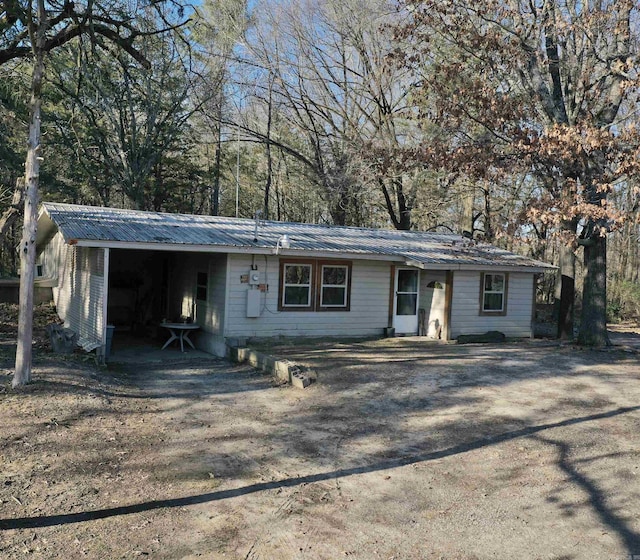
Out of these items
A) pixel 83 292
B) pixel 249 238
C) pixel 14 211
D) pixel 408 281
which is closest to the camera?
pixel 83 292

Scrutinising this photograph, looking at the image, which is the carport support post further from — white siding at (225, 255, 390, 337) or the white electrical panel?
the white electrical panel

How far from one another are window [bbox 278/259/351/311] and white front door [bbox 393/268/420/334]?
154 cm

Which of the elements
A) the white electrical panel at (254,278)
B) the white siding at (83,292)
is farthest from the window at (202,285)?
the white siding at (83,292)

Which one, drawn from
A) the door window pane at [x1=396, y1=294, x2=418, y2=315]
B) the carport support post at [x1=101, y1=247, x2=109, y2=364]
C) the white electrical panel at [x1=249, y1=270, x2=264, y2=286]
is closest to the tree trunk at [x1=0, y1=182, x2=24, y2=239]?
the carport support post at [x1=101, y1=247, x2=109, y2=364]

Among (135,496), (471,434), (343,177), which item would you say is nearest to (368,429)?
(471,434)

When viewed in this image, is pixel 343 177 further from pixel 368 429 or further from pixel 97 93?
pixel 368 429

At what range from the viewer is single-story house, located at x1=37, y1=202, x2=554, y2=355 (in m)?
12.3

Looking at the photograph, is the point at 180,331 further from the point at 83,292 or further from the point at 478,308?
the point at 478,308

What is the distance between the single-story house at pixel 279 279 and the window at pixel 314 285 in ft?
0.08

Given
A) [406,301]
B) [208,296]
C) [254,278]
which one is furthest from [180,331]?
[406,301]

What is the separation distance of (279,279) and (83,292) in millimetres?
4463

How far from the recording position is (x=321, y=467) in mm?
5730

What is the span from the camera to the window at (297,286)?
13.5 meters

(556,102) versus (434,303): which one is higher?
(556,102)
